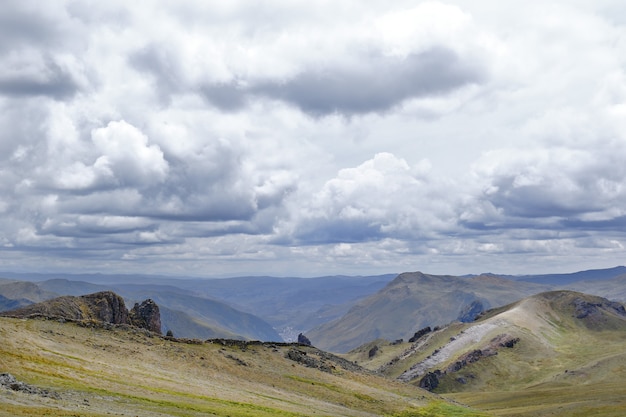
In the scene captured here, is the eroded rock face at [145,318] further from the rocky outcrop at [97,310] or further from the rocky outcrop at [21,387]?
the rocky outcrop at [21,387]

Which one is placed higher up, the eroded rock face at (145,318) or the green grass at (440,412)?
the eroded rock face at (145,318)

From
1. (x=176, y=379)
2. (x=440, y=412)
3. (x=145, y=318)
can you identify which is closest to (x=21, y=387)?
(x=176, y=379)

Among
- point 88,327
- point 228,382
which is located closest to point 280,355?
point 228,382

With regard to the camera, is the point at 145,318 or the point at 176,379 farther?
the point at 145,318

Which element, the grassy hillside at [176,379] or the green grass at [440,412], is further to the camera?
the green grass at [440,412]

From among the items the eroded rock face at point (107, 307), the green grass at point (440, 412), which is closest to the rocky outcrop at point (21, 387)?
the green grass at point (440, 412)

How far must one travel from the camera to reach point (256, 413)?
263 ft

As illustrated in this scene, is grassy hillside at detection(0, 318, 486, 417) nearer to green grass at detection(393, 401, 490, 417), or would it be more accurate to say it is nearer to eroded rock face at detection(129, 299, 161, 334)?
green grass at detection(393, 401, 490, 417)

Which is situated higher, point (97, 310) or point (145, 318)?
point (97, 310)

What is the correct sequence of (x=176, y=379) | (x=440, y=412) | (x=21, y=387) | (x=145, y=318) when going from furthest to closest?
(x=145, y=318)
(x=440, y=412)
(x=176, y=379)
(x=21, y=387)

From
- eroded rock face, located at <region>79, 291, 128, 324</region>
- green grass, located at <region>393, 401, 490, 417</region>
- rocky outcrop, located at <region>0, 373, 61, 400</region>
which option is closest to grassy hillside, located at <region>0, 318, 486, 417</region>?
green grass, located at <region>393, 401, 490, 417</region>

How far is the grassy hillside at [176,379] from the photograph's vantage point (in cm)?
7106

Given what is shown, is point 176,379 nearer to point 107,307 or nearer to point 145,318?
point 107,307

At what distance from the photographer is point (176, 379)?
10031cm
